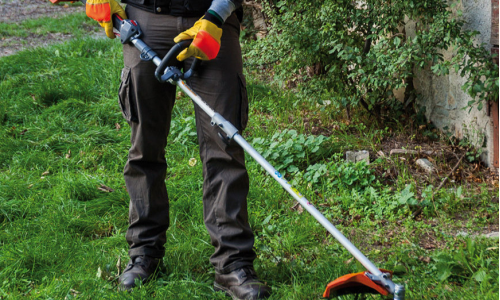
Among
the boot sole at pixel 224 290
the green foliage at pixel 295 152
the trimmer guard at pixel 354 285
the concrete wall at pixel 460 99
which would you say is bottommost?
the boot sole at pixel 224 290

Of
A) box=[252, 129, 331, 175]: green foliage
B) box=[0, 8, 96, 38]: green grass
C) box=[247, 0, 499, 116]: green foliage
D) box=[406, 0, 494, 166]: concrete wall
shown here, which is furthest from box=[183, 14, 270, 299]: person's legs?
box=[0, 8, 96, 38]: green grass

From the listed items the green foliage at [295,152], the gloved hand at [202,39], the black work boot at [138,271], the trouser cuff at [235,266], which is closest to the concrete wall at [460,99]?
the green foliage at [295,152]

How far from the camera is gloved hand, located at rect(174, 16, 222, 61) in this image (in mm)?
2254

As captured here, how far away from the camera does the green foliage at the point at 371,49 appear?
3.35 metres

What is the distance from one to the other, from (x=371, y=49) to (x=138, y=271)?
7.64ft

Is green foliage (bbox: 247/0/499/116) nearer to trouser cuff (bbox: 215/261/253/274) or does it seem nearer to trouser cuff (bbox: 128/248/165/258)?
trouser cuff (bbox: 215/261/253/274)

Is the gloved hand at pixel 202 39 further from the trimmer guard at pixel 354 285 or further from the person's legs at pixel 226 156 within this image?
the trimmer guard at pixel 354 285

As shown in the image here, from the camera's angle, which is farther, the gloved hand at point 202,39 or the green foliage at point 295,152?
the green foliage at point 295,152

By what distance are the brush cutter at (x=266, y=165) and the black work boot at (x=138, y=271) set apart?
84 centimetres

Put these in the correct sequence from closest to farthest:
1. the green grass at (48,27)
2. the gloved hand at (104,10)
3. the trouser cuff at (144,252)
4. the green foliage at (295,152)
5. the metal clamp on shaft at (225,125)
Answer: the metal clamp on shaft at (225,125), the gloved hand at (104,10), the trouser cuff at (144,252), the green foliage at (295,152), the green grass at (48,27)

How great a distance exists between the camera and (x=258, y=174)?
378 cm

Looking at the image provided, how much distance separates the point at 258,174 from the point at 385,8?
1512 mm

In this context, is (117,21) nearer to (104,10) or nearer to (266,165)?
(104,10)

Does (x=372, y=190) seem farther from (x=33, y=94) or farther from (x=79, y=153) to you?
(x=33, y=94)
